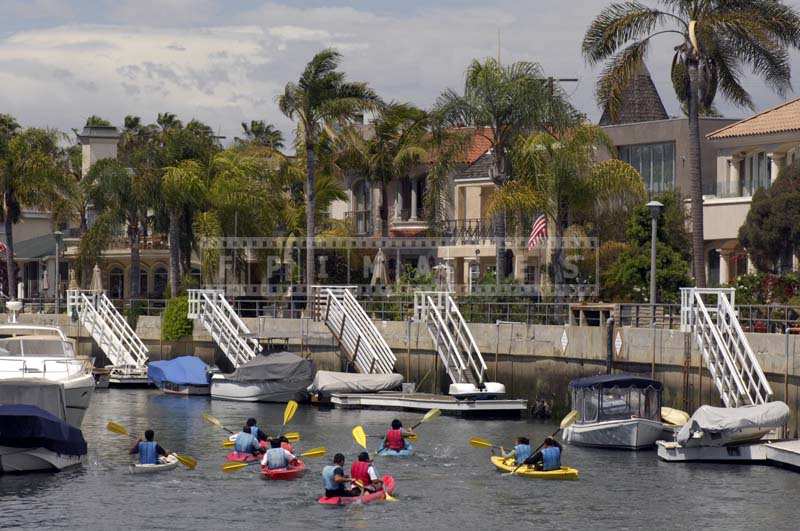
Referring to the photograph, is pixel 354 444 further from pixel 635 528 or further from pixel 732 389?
pixel 635 528

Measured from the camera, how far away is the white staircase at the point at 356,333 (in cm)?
6438

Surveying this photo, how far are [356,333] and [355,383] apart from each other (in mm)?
4923

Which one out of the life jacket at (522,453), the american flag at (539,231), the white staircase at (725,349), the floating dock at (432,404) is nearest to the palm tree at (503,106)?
the american flag at (539,231)

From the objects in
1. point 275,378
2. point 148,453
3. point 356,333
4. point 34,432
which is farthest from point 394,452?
point 356,333

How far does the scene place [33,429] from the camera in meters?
41.2

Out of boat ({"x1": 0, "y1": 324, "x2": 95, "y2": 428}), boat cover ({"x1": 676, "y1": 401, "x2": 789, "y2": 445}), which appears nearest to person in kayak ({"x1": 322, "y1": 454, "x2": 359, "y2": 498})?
boat cover ({"x1": 676, "y1": 401, "x2": 789, "y2": 445})

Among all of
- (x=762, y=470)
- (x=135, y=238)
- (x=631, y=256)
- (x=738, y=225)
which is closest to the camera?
(x=762, y=470)

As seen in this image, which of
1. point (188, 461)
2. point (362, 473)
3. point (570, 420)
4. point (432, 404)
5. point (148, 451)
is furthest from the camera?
point (432, 404)

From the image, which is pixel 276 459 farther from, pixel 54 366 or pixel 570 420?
pixel 54 366

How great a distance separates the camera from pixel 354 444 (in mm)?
49188

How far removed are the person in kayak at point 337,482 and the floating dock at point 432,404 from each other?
59.1 ft

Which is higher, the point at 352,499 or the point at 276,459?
the point at 276,459

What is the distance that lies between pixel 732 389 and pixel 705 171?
1122 inches

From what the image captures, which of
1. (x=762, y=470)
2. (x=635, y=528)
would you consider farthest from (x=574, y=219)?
(x=635, y=528)
